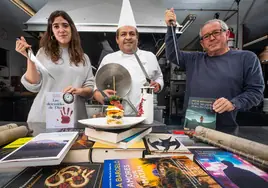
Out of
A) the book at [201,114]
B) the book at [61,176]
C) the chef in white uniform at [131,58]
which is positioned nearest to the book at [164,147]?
the book at [61,176]

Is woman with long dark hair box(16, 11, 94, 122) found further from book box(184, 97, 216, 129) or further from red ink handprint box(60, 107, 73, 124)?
book box(184, 97, 216, 129)

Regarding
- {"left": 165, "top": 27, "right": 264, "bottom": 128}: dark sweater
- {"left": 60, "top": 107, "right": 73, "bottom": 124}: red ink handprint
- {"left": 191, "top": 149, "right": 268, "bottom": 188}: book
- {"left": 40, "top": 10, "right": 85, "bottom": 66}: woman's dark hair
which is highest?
{"left": 40, "top": 10, "right": 85, "bottom": 66}: woman's dark hair

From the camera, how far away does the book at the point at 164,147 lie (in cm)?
44

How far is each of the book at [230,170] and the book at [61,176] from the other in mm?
246

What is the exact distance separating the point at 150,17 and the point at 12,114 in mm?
3180

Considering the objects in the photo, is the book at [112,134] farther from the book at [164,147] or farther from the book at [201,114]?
the book at [201,114]

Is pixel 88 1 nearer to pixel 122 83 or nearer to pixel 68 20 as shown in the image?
pixel 68 20

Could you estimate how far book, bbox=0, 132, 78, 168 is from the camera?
36 cm

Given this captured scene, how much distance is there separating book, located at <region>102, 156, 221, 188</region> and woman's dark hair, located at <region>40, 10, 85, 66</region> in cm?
90

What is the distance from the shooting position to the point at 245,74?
1.08 m

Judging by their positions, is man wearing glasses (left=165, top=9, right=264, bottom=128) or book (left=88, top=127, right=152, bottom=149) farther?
man wearing glasses (left=165, top=9, right=264, bottom=128)

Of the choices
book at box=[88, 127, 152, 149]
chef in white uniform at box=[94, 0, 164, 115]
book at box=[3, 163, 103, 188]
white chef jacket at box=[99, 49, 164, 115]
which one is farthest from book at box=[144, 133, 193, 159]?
white chef jacket at box=[99, 49, 164, 115]

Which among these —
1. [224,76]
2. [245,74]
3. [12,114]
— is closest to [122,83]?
[224,76]

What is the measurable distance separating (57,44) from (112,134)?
94 cm
